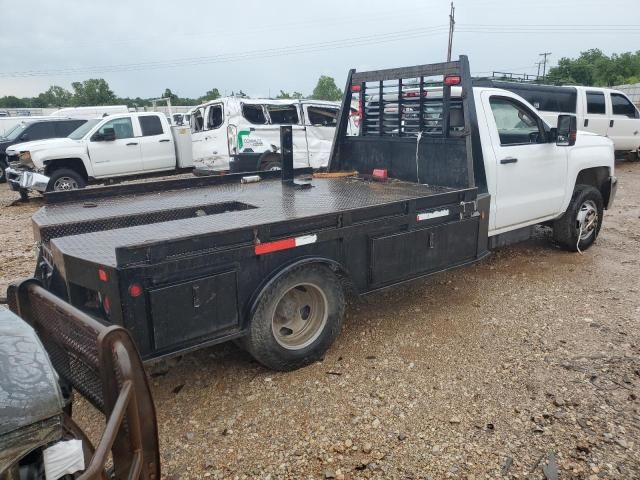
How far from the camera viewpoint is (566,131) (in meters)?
5.51

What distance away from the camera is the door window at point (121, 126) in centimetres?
1211

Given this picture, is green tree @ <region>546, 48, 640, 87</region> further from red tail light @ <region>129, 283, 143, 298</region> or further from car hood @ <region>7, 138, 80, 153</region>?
red tail light @ <region>129, 283, 143, 298</region>

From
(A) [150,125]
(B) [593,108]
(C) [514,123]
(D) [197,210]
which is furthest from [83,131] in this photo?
(B) [593,108]

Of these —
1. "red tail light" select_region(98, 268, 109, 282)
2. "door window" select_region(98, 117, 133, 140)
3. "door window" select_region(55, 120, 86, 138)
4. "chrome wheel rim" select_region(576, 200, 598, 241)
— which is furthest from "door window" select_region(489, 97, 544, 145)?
"door window" select_region(55, 120, 86, 138)

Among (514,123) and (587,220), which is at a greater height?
(514,123)

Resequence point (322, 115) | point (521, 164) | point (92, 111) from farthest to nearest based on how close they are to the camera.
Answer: point (92, 111) < point (322, 115) < point (521, 164)

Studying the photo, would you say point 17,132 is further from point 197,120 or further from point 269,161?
point 269,161

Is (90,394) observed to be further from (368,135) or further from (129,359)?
(368,135)

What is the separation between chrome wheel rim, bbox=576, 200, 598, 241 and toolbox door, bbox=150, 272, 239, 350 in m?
4.77

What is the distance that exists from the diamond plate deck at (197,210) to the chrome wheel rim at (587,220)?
2.36 m

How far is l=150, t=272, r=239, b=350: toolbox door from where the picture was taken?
2934 mm

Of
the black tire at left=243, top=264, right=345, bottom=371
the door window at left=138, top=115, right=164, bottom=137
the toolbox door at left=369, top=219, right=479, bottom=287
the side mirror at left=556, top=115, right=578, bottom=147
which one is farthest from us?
the door window at left=138, top=115, right=164, bottom=137

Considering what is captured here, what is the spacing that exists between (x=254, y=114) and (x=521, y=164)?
725 centimetres

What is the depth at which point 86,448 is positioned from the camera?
190 cm
